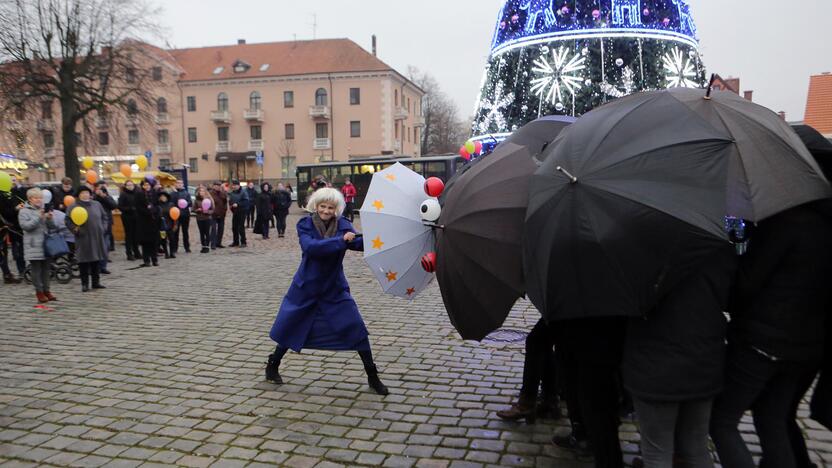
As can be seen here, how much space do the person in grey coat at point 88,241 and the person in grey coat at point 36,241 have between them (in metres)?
0.75

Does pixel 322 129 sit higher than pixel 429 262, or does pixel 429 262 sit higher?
pixel 322 129

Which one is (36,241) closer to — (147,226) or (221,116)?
(147,226)

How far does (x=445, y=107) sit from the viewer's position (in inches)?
3327

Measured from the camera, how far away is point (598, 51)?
8945 mm

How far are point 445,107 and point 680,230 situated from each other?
276 ft

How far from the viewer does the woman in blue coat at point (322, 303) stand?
4883 mm

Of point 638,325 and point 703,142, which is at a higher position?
point 703,142

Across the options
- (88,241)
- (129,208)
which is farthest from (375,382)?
(129,208)

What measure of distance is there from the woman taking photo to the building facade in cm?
4636

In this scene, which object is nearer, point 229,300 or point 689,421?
point 689,421

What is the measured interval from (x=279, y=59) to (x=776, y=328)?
6703 cm

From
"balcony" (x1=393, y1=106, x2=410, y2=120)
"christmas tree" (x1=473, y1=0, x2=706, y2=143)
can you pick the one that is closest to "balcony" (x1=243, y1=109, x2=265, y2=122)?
"balcony" (x1=393, y1=106, x2=410, y2=120)

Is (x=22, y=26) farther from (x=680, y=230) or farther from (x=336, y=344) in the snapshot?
(x=680, y=230)

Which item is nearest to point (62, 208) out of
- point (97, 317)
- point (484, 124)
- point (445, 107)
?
point (97, 317)
